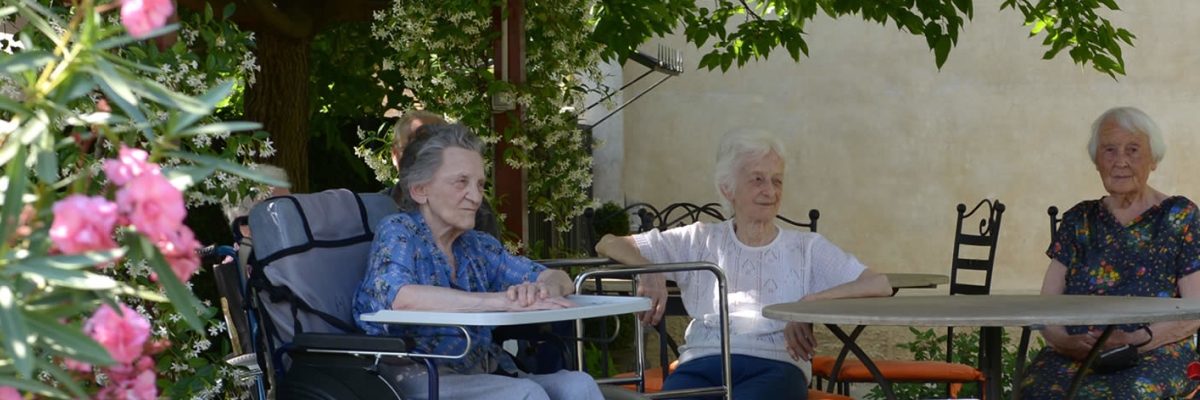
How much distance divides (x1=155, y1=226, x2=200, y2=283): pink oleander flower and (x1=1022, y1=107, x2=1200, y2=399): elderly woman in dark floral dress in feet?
9.92

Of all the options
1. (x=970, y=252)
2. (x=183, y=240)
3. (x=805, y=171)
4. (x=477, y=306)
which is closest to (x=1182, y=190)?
(x=970, y=252)

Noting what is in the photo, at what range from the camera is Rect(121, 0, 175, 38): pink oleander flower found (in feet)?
3.76

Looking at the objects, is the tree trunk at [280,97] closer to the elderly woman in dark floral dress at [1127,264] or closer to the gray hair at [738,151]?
the gray hair at [738,151]

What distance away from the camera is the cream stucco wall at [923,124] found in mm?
12102

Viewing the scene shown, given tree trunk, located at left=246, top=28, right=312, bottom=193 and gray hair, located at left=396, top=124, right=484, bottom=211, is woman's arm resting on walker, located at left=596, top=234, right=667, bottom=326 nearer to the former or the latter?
gray hair, located at left=396, top=124, right=484, bottom=211

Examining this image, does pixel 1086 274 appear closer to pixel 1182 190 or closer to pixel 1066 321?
pixel 1066 321

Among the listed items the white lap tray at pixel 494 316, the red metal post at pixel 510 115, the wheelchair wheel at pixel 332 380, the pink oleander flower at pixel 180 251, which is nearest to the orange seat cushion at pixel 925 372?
the white lap tray at pixel 494 316

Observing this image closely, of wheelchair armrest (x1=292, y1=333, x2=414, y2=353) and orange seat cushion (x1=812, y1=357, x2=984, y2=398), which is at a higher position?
wheelchair armrest (x1=292, y1=333, x2=414, y2=353)

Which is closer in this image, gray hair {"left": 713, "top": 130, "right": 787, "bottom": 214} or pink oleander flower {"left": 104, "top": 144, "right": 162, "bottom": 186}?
pink oleander flower {"left": 104, "top": 144, "right": 162, "bottom": 186}

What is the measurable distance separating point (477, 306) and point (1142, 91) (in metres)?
10.4

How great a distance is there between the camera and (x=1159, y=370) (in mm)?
3715

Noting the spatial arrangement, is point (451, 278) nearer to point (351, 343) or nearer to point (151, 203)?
point (351, 343)

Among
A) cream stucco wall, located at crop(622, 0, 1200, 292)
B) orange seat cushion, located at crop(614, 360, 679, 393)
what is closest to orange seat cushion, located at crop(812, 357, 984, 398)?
orange seat cushion, located at crop(614, 360, 679, 393)

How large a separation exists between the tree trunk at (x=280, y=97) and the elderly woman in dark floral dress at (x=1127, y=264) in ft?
10.7
